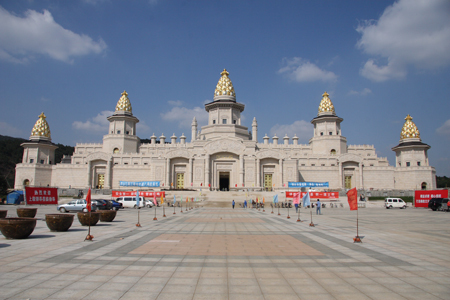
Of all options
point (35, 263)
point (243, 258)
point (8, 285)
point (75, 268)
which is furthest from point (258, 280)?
point (35, 263)

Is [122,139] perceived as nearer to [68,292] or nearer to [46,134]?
[46,134]

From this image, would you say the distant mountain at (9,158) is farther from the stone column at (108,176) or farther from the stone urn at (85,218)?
the stone urn at (85,218)

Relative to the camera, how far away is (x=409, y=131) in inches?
2557

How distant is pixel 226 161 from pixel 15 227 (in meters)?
45.7

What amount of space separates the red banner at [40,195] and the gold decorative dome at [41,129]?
134 ft

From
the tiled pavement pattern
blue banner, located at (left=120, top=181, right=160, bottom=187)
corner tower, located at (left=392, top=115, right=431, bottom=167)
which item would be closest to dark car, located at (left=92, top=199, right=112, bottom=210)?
the tiled pavement pattern

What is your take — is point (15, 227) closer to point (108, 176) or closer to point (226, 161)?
point (226, 161)

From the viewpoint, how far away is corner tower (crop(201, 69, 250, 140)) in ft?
208

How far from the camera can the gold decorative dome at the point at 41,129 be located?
65.1 metres

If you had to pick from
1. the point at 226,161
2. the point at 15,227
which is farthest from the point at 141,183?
the point at 15,227

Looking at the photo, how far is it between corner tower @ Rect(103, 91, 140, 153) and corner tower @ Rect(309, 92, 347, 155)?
125 feet

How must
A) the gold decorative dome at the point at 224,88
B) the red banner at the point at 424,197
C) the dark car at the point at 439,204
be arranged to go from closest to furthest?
the dark car at the point at 439,204
the red banner at the point at 424,197
the gold decorative dome at the point at 224,88

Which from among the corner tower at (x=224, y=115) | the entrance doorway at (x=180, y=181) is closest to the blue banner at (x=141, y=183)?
the entrance doorway at (x=180, y=181)

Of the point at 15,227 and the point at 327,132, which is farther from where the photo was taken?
the point at 327,132
